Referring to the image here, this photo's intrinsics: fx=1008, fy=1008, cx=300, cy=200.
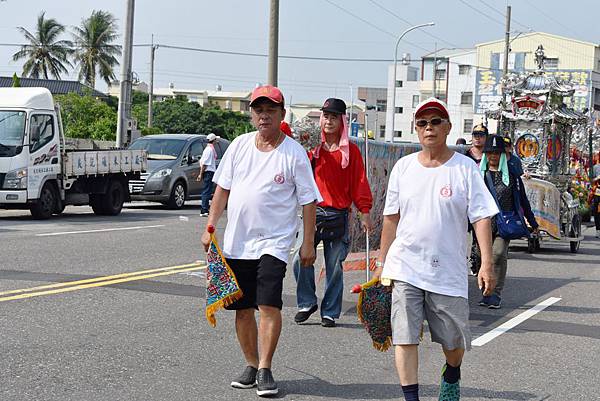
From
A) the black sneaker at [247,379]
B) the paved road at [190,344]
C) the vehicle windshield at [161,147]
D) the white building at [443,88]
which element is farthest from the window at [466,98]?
the black sneaker at [247,379]

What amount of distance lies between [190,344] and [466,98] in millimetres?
87061

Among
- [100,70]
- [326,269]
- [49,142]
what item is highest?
[100,70]

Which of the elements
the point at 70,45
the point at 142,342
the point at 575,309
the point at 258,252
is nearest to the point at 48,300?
the point at 142,342

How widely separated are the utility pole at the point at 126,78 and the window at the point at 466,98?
214ft

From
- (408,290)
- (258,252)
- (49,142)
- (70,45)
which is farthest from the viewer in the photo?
(70,45)

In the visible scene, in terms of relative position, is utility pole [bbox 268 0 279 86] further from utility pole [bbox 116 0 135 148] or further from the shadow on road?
the shadow on road

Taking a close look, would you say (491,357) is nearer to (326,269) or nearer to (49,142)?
(326,269)

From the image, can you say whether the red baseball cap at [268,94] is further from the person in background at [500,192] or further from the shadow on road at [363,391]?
the person in background at [500,192]

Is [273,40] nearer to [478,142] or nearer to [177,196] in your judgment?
[177,196]

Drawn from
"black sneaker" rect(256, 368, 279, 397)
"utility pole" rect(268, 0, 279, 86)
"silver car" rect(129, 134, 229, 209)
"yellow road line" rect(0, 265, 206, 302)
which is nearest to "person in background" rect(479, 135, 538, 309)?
"yellow road line" rect(0, 265, 206, 302)

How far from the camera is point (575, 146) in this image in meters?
23.2

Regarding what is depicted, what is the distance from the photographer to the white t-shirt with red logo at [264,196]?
20.6 ft

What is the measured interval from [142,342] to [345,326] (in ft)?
6.53

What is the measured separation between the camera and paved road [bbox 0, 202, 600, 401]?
21.1ft
